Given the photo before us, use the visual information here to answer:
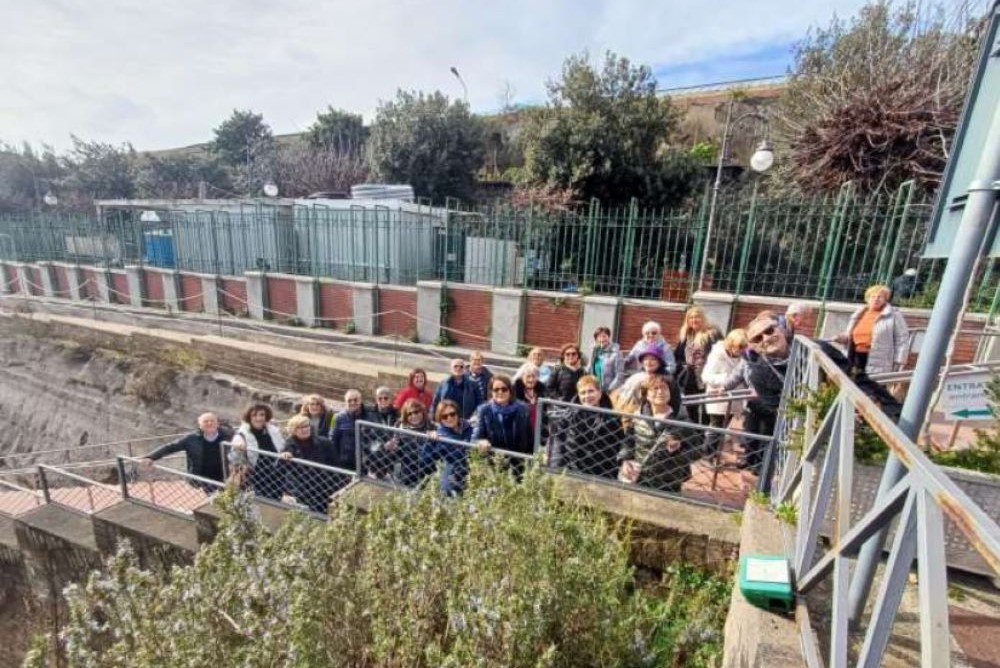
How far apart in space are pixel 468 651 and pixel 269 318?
1171cm

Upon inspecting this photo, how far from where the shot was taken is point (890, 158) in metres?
10.2

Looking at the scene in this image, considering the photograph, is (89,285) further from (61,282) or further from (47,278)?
(47,278)

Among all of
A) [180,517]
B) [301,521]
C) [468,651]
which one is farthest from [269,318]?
[468,651]

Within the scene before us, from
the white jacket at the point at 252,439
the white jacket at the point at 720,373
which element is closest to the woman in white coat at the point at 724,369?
the white jacket at the point at 720,373

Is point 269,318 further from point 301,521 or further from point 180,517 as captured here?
point 301,521

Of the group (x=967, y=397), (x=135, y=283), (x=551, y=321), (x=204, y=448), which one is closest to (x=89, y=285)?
(x=135, y=283)

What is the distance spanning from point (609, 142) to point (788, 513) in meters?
13.2

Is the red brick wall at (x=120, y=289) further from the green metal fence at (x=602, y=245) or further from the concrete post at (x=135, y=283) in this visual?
the green metal fence at (x=602, y=245)

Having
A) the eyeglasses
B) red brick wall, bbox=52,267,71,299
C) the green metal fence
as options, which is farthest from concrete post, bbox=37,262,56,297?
the eyeglasses

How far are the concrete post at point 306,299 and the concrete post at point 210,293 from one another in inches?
118

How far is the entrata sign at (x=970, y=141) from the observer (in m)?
1.28

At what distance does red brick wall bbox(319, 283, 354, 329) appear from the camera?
10750 mm

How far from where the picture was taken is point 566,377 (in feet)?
15.4

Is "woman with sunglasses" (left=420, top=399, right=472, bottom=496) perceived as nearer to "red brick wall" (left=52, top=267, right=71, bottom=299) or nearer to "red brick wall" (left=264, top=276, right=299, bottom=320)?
"red brick wall" (left=264, top=276, right=299, bottom=320)
